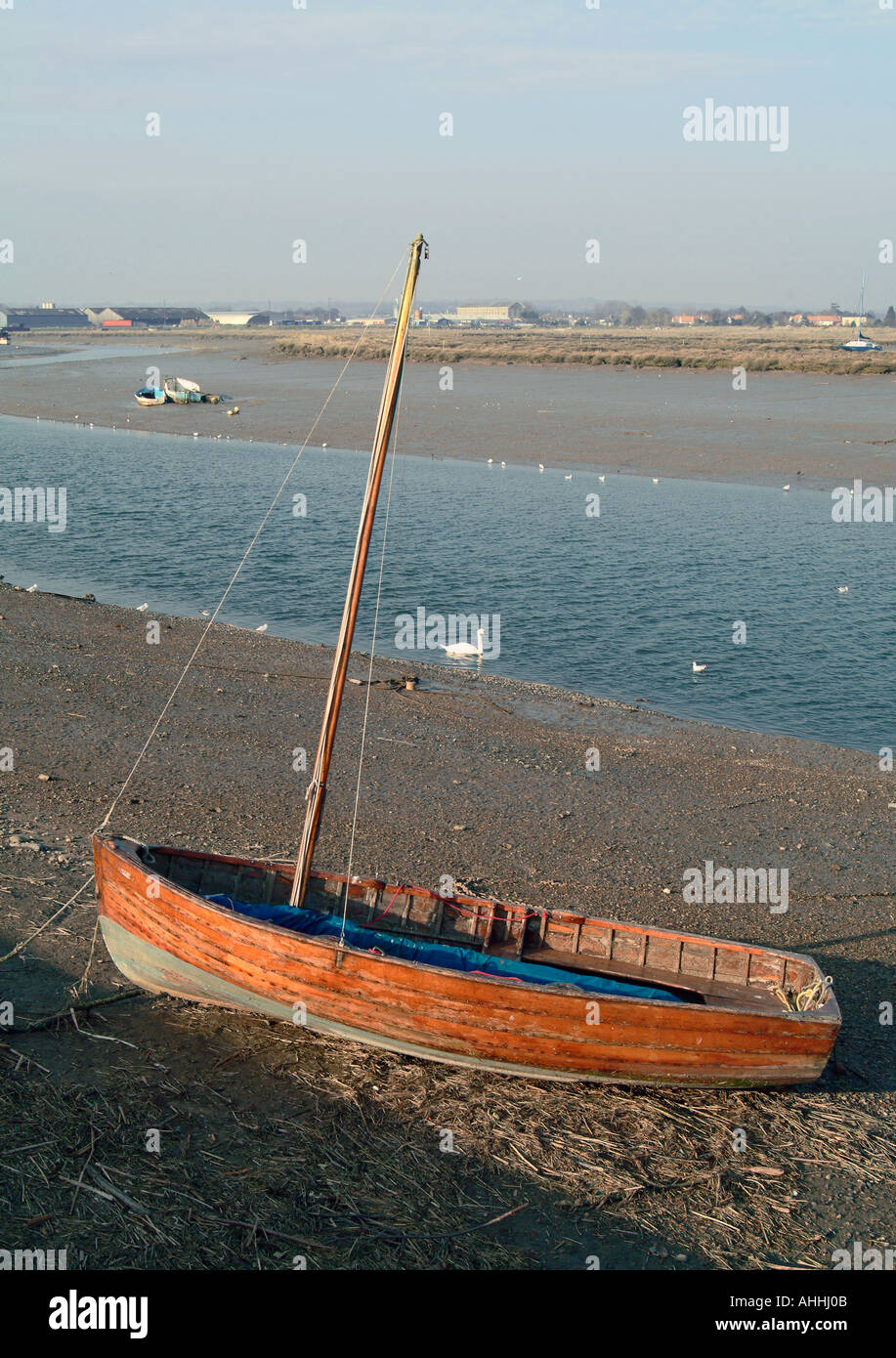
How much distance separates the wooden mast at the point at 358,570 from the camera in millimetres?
12477

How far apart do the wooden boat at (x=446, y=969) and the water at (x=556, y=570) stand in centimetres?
1226

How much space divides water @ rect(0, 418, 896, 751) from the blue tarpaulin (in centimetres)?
1297

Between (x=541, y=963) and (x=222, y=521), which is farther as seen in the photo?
(x=222, y=521)

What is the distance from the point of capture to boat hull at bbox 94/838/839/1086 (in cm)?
1113

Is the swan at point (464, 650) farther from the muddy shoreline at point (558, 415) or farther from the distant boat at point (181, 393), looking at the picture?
the distant boat at point (181, 393)

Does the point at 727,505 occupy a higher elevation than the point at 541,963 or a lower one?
higher

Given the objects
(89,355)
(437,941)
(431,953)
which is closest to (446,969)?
(431,953)

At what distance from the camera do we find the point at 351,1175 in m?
10.0

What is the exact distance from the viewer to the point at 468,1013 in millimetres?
11383

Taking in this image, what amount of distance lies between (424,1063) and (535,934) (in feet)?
7.03

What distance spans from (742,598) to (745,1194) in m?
25.6
